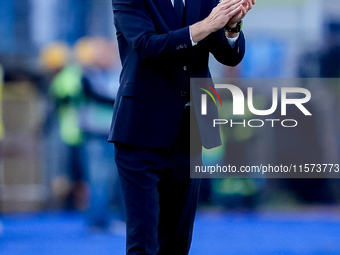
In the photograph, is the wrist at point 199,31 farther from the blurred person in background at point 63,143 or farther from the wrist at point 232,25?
the blurred person in background at point 63,143

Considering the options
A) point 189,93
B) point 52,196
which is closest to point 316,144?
point 52,196

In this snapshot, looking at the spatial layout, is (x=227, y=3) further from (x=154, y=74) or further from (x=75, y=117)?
(x=75, y=117)

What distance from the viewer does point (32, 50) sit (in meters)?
9.01

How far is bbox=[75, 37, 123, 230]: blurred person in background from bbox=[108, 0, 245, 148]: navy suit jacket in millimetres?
4271

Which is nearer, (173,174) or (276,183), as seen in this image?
(173,174)

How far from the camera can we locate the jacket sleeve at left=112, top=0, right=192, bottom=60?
9.29ft

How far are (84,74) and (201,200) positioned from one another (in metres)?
2.60

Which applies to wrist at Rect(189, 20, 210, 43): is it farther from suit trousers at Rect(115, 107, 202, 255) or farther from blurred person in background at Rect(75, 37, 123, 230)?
blurred person in background at Rect(75, 37, 123, 230)

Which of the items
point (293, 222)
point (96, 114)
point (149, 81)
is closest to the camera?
point (149, 81)

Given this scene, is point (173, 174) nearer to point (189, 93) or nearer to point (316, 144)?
point (189, 93)

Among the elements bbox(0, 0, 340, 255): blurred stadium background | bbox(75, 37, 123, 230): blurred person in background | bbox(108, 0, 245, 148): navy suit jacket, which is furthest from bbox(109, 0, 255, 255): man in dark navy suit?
bbox(0, 0, 340, 255): blurred stadium background

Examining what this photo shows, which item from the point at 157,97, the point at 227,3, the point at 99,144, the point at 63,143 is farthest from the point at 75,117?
the point at 227,3

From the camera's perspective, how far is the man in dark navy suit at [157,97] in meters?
2.90

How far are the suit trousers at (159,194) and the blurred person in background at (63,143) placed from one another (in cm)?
502
